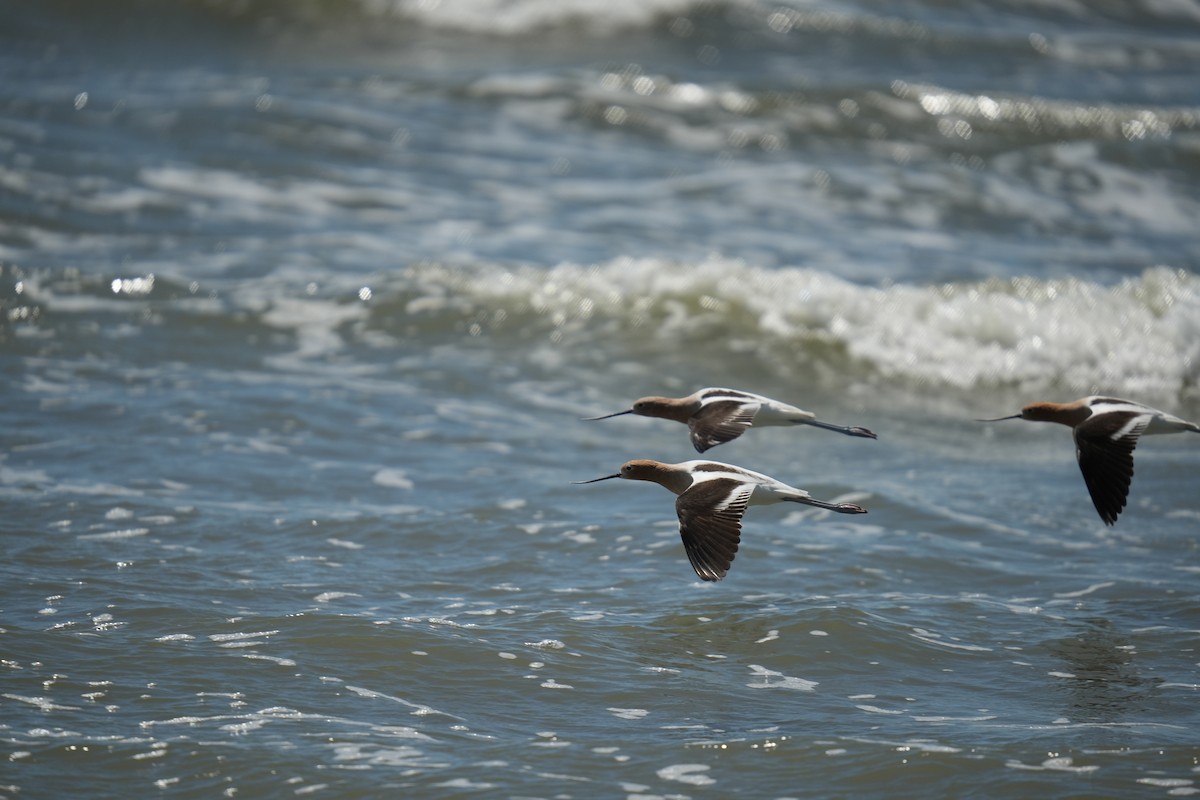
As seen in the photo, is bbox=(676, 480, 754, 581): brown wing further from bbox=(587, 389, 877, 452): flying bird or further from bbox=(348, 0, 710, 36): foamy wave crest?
bbox=(348, 0, 710, 36): foamy wave crest

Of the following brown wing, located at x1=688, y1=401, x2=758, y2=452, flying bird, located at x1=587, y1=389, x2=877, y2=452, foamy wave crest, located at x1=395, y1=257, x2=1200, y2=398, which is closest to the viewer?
brown wing, located at x1=688, y1=401, x2=758, y2=452

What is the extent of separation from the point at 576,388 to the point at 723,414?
412 cm

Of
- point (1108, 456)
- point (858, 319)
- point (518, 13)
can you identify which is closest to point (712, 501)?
point (1108, 456)

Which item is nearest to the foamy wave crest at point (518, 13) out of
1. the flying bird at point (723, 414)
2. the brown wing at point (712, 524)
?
the flying bird at point (723, 414)

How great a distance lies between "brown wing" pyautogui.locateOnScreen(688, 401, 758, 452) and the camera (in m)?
7.00

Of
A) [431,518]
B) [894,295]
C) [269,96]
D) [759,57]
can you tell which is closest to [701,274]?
[894,295]

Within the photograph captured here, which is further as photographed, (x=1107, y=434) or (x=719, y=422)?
(x=1107, y=434)

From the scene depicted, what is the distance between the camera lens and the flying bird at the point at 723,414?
714cm

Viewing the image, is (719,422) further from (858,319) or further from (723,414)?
(858,319)

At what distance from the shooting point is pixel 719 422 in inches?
289

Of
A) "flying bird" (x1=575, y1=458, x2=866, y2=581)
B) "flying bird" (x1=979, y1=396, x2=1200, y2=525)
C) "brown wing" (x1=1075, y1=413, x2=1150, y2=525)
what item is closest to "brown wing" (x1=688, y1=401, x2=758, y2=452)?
"flying bird" (x1=575, y1=458, x2=866, y2=581)

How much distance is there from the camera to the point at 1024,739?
234 inches

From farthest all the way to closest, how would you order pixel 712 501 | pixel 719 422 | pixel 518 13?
pixel 518 13 < pixel 719 422 < pixel 712 501

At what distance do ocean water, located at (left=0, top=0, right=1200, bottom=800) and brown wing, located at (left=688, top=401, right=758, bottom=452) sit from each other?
916 mm
